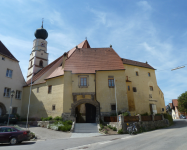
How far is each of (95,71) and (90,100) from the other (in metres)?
4.40

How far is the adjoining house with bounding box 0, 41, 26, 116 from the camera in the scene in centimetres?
2347

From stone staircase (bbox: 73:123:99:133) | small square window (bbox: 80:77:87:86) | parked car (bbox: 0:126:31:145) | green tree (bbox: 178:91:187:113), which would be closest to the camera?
parked car (bbox: 0:126:31:145)

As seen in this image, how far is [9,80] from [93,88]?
46.7 ft

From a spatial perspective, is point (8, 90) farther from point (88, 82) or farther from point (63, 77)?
point (88, 82)

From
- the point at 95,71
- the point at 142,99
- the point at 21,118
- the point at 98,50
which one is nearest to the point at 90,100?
the point at 95,71

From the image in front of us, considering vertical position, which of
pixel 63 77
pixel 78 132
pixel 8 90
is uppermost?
pixel 63 77

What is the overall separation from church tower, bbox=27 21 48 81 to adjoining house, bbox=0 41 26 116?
12051 mm

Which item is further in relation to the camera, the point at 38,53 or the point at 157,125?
the point at 38,53

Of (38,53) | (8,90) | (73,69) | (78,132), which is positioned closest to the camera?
(78,132)

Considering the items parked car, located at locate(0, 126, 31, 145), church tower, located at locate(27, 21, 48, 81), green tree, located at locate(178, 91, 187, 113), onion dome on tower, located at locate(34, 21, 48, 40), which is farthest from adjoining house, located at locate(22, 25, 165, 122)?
green tree, located at locate(178, 91, 187, 113)

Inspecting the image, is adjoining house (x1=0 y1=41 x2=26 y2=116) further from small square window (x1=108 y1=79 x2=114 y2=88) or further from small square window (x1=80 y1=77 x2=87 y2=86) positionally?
small square window (x1=108 y1=79 x2=114 y2=88)

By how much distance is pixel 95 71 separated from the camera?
74.4 ft

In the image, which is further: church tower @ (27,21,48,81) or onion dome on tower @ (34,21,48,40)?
onion dome on tower @ (34,21,48,40)

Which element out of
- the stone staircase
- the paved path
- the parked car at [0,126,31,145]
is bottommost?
the paved path
